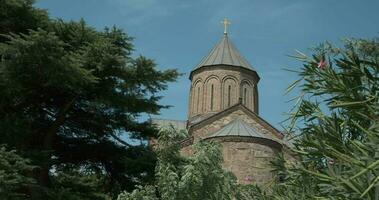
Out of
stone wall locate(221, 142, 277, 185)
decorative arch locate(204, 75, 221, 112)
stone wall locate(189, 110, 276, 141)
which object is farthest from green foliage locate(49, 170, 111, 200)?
decorative arch locate(204, 75, 221, 112)

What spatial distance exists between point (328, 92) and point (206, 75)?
875 inches

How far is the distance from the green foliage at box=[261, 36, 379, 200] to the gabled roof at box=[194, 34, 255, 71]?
861 inches

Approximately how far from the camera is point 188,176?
8.18 meters

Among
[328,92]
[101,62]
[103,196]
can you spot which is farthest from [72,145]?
[328,92]

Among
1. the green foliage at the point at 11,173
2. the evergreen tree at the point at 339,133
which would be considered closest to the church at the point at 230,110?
the green foliage at the point at 11,173

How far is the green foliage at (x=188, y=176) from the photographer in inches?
326

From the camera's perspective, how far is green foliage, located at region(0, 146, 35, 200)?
7945 mm

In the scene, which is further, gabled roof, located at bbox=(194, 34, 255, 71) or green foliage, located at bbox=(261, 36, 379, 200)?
gabled roof, located at bbox=(194, 34, 255, 71)

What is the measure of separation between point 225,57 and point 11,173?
19933mm

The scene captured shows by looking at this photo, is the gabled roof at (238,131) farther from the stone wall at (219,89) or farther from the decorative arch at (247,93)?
the decorative arch at (247,93)

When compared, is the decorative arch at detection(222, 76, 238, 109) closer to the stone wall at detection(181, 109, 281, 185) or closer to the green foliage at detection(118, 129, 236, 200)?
the stone wall at detection(181, 109, 281, 185)

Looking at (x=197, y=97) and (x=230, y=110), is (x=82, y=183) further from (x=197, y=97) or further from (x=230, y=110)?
(x=197, y=97)

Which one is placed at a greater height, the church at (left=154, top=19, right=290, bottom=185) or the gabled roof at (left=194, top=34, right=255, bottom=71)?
the gabled roof at (left=194, top=34, right=255, bottom=71)

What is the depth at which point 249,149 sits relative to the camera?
1906cm
